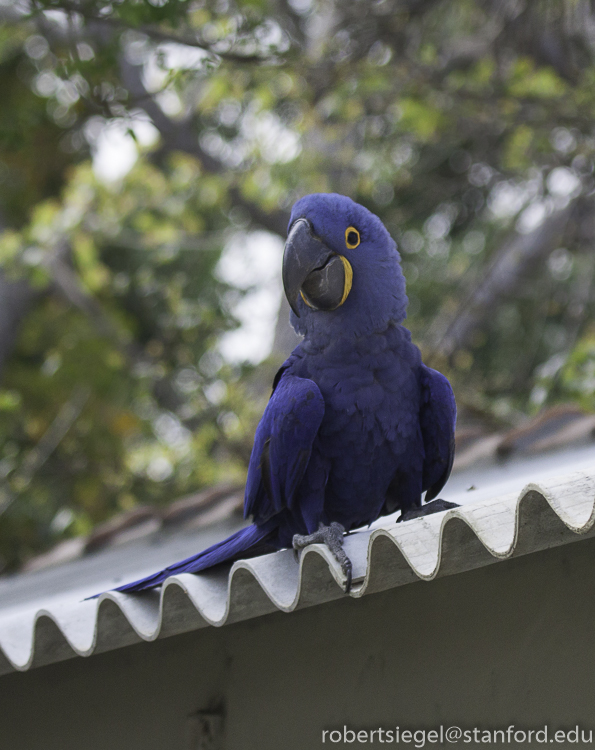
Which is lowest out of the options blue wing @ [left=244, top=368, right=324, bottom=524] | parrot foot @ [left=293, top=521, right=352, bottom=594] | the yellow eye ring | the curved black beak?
parrot foot @ [left=293, top=521, right=352, bottom=594]

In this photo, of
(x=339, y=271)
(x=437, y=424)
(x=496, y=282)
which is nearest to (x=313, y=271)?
(x=339, y=271)

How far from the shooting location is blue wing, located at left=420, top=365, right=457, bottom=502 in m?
2.07

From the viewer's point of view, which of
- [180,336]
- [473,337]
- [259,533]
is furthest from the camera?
[473,337]

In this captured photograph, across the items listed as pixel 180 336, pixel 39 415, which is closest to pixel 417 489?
pixel 180 336

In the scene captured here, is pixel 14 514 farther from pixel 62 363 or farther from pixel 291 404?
pixel 291 404

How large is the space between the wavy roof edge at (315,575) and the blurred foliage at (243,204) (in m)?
2.39

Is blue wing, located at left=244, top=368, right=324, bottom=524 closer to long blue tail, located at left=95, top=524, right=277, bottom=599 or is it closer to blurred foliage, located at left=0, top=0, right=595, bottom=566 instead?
long blue tail, located at left=95, top=524, right=277, bottom=599

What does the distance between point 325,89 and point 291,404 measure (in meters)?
4.51

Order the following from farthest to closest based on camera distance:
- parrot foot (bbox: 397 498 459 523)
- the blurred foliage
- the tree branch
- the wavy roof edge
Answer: the tree branch → the blurred foliage → parrot foot (bbox: 397 498 459 523) → the wavy roof edge

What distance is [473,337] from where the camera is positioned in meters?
7.87

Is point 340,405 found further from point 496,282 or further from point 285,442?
point 496,282

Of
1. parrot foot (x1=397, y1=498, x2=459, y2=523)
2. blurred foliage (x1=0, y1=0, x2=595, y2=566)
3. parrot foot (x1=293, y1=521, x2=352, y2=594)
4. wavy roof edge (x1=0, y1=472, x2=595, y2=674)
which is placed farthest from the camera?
blurred foliage (x1=0, y1=0, x2=595, y2=566)

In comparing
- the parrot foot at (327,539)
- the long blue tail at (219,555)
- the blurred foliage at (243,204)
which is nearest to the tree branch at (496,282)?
the blurred foliage at (243,204)

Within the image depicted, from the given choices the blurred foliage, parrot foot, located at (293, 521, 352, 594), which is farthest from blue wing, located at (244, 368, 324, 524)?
the blurred foliage
